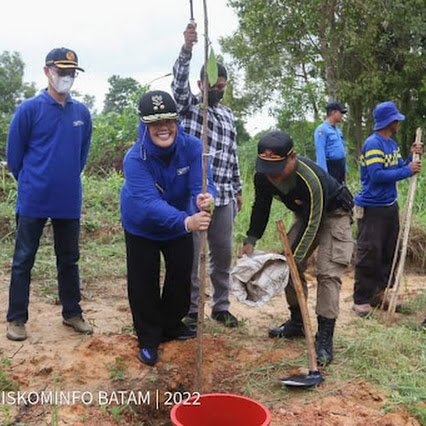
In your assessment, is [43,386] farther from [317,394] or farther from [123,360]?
[317,394]

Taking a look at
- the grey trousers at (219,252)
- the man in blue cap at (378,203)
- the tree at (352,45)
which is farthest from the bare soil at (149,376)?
the tree at (352,45)

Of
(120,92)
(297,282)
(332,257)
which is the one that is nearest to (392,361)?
(332,257)

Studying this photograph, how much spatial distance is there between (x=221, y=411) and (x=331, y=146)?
4413mm

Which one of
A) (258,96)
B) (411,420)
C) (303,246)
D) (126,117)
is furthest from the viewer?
(258,96)

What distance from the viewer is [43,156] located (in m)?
3.61

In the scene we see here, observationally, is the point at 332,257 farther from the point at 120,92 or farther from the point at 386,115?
the point at 120,92

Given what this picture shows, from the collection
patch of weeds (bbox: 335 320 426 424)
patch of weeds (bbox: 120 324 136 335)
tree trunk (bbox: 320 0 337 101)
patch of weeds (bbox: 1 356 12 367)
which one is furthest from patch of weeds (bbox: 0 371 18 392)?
tree trunk (bbox: 320 0 337 101)

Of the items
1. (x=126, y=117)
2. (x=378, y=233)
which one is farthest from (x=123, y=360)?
(x=126, y=117)

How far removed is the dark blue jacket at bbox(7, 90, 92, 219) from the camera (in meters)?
3.55

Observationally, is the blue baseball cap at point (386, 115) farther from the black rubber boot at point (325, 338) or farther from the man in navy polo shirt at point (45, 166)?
the man in navy polo shirt at point (45, 166)

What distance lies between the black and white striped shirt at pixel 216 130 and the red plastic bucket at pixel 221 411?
165 cm

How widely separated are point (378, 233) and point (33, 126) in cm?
287

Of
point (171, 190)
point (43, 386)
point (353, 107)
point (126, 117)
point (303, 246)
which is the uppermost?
point (353, 107)

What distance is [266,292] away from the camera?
324 cm
